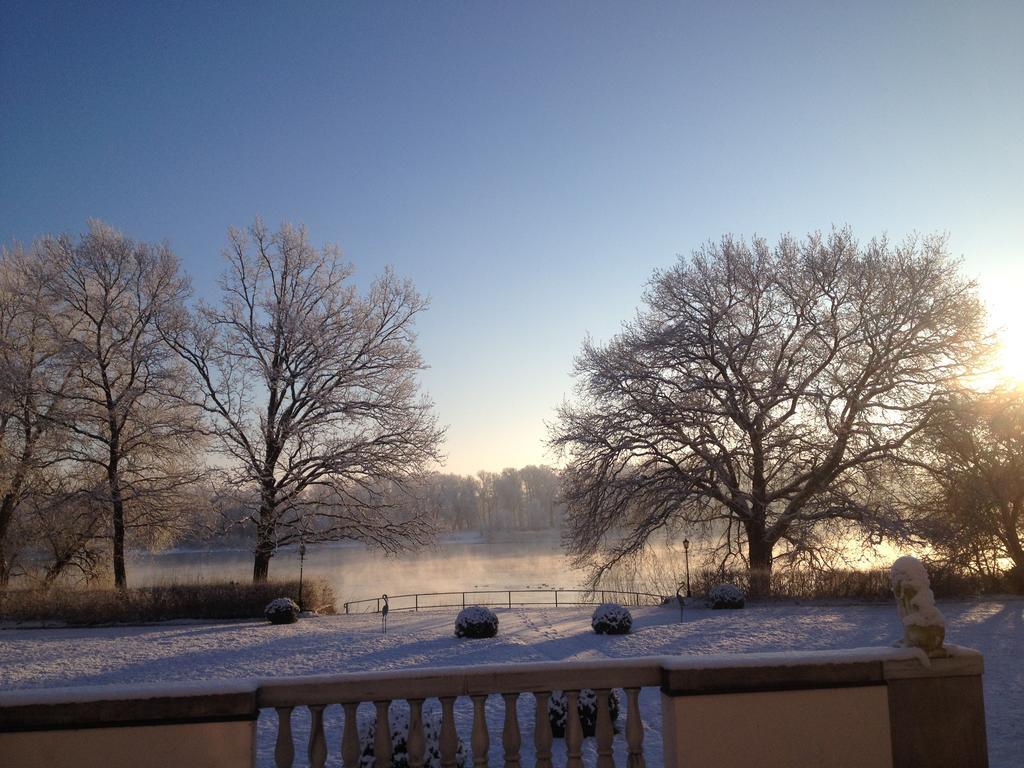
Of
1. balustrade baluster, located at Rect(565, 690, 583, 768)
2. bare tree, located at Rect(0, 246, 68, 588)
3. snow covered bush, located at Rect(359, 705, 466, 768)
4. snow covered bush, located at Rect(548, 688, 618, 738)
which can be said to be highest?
bare tree, located at Rect(0, 246, 68, 588)

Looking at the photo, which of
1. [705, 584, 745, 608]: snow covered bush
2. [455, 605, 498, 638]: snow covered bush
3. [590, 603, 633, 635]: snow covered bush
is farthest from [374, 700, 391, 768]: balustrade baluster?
[705, 584, 745, 608]: snow covered bush

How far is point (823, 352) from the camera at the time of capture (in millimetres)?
24250

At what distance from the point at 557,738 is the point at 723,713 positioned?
4.59 m

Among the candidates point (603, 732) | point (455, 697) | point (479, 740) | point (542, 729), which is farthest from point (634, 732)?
point (455, 697)

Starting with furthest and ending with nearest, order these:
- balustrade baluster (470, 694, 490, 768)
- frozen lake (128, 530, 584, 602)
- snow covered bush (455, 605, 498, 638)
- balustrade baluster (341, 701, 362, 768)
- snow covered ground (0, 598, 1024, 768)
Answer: frozen lake (128, 530, 584, 602) → snow covered bush (455, 605, 498, 638) → snow covered ground (0, 598, 1024, 768) → balustrade baluster (470, 694, 490, 768) → balustrade baluster (341, 701, 362, 768)

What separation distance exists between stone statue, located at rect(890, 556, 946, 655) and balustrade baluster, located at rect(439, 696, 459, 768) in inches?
122

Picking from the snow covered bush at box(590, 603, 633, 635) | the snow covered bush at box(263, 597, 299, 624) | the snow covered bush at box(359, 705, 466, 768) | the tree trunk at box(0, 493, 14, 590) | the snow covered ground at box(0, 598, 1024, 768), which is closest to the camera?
the snow covered bush at box(359, 705, 466, 768)

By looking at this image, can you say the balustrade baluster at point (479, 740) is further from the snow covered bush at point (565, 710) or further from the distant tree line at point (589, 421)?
the distant tree line at point (589, 421)

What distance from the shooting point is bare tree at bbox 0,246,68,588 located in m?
25.0

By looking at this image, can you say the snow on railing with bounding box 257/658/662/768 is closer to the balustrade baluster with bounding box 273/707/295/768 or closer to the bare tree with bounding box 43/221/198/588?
the balustrade baluster with bounding box 273/707/295/768

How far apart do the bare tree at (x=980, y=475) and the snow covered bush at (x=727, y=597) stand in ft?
21.6

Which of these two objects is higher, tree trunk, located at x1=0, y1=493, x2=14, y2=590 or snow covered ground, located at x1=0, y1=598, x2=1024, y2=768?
tree trunk, located at x1=0, y1=493, x2=14, y2=590

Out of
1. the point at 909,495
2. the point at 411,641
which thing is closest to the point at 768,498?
the point at 909,495

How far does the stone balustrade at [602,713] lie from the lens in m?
4.04
